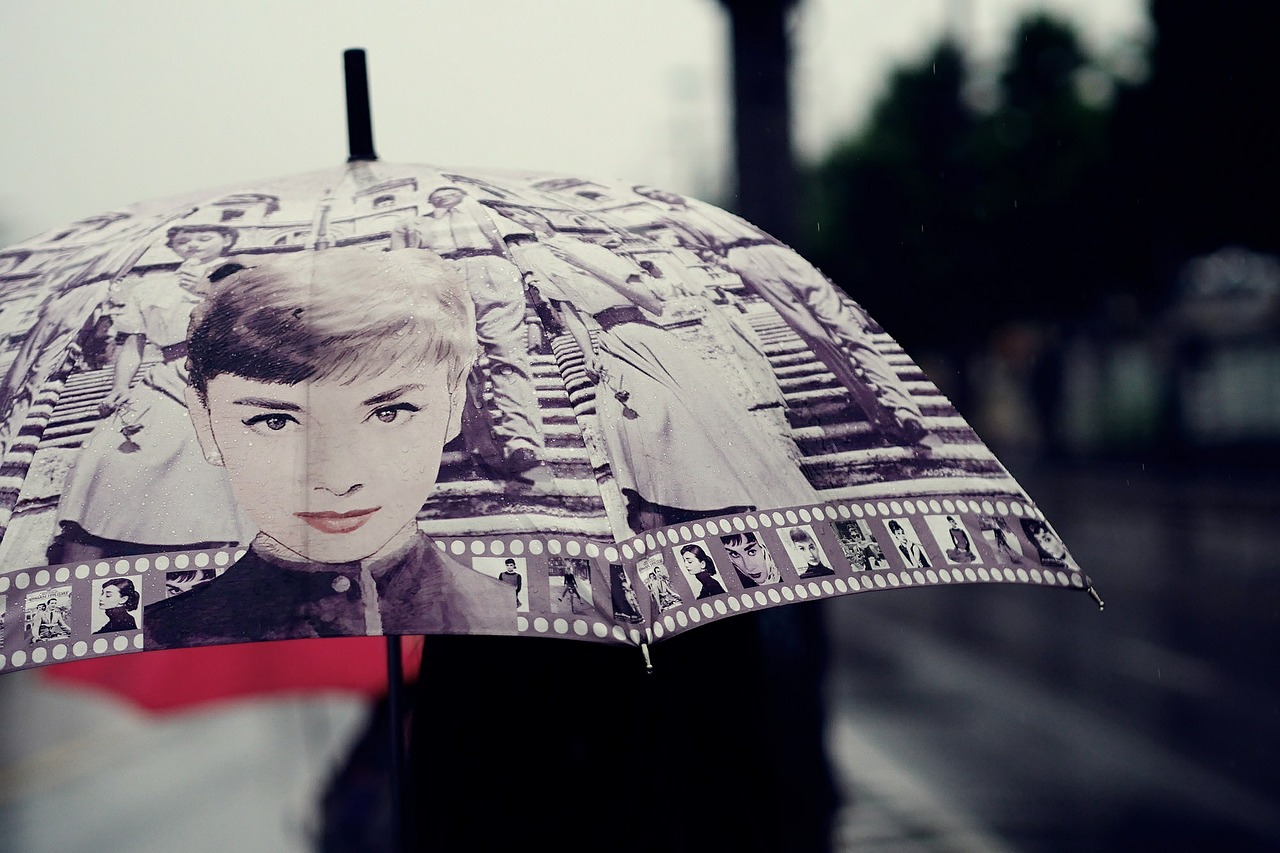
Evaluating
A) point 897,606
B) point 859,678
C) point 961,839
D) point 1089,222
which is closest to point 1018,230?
point 1089,222

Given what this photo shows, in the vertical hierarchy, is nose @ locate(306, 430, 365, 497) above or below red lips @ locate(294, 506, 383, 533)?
above

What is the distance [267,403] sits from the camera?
5.50ft

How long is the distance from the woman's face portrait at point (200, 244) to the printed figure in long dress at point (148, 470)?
82 mm

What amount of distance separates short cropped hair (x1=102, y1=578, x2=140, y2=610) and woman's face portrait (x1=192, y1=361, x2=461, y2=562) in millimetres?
156

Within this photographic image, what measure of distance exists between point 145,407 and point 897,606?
14.4 meters

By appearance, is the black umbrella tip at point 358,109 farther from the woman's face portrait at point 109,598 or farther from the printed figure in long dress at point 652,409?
the woman's face portrait at point 109,598

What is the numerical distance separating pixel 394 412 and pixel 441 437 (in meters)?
0.07

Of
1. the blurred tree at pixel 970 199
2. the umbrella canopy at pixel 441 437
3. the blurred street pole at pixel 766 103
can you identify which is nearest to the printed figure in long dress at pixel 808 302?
the umbrella canopy at pixel 441 437

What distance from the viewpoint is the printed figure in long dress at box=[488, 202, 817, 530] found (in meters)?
1.74

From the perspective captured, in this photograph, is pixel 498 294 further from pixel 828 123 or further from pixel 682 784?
pixel 828 123

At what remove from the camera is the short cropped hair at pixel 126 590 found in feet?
5.12

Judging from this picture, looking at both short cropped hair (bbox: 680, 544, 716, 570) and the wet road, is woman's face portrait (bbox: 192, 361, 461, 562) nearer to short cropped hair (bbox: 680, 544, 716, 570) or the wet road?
short cropped hair (bbox: 680, 544, 716, 570)

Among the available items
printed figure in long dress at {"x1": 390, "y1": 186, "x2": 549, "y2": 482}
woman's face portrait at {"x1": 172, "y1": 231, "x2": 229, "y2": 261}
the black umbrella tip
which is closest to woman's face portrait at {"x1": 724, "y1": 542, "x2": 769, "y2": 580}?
printed figure in long dress at {"x1": 390, "y1": 186, "x2": 549, "y2": 482}

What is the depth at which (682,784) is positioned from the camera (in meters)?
2.04
